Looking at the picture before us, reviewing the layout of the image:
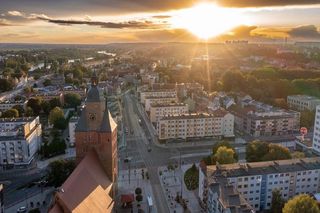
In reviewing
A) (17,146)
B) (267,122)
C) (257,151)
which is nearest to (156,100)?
(267,122)

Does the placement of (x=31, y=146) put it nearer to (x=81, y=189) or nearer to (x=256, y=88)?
(x=81, y=189)

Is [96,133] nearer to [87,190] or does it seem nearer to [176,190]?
[87,190]

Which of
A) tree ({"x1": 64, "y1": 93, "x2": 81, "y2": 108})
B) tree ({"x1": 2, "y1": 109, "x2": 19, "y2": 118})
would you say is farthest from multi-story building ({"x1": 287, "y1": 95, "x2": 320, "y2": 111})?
tree ({"x1": 2, "y1": 109, "x2": 19, "y2": 118})

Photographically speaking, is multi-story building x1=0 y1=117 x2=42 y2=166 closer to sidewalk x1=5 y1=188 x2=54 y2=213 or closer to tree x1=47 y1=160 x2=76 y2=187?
sidewalk x1=5 y1=188 x2=54 y2=213

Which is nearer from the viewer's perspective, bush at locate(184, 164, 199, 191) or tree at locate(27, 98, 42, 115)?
bush at locate(184, 164, 199, 191)

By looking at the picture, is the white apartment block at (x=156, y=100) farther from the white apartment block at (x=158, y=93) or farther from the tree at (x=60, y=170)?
the tree at (x=60, y=170)

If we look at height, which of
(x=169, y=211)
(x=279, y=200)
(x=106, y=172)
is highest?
(x=106, y=172)

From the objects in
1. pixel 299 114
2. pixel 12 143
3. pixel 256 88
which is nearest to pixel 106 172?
pixel 12 143
